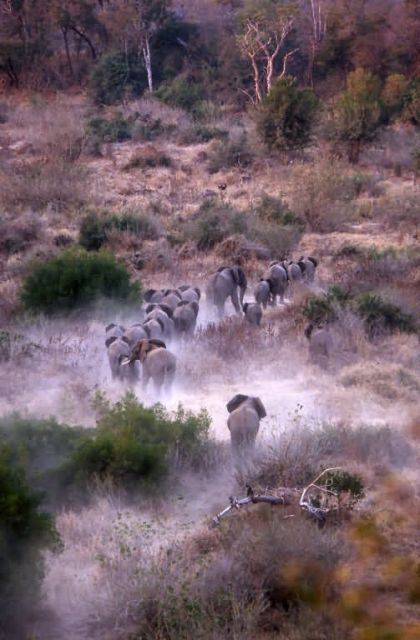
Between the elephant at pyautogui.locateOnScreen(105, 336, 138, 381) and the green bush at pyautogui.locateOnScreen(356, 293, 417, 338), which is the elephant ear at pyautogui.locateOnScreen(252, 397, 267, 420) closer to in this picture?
the elephant at pyautogui.locateOnScreen(105, 336, 138, 381)

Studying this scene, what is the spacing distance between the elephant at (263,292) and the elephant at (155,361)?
3.40 m

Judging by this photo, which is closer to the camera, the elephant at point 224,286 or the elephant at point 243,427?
the elephant at point 243,427

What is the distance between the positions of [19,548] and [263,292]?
760 cm

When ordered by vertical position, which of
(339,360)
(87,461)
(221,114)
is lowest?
(221,114)

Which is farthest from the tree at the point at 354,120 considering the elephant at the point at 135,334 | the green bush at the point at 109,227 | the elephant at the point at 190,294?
the elephant at the point at 135,334

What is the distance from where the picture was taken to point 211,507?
A: 646 cm

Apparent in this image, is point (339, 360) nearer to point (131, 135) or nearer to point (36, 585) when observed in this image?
point (36, 585)

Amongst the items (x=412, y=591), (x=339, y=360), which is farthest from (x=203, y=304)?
(x=412, y=591)

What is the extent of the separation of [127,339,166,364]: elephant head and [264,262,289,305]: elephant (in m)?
3.84

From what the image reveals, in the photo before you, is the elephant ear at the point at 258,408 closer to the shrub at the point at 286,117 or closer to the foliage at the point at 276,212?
the foliage at the point at 276,212

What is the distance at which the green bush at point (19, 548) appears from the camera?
4816 millimetres

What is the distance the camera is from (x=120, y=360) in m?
9.14

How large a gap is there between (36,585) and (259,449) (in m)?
2.66

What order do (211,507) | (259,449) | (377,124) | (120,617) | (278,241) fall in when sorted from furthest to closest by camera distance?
(377,124) → (278,241) → (259,449) → (211,507) → (120,617)
